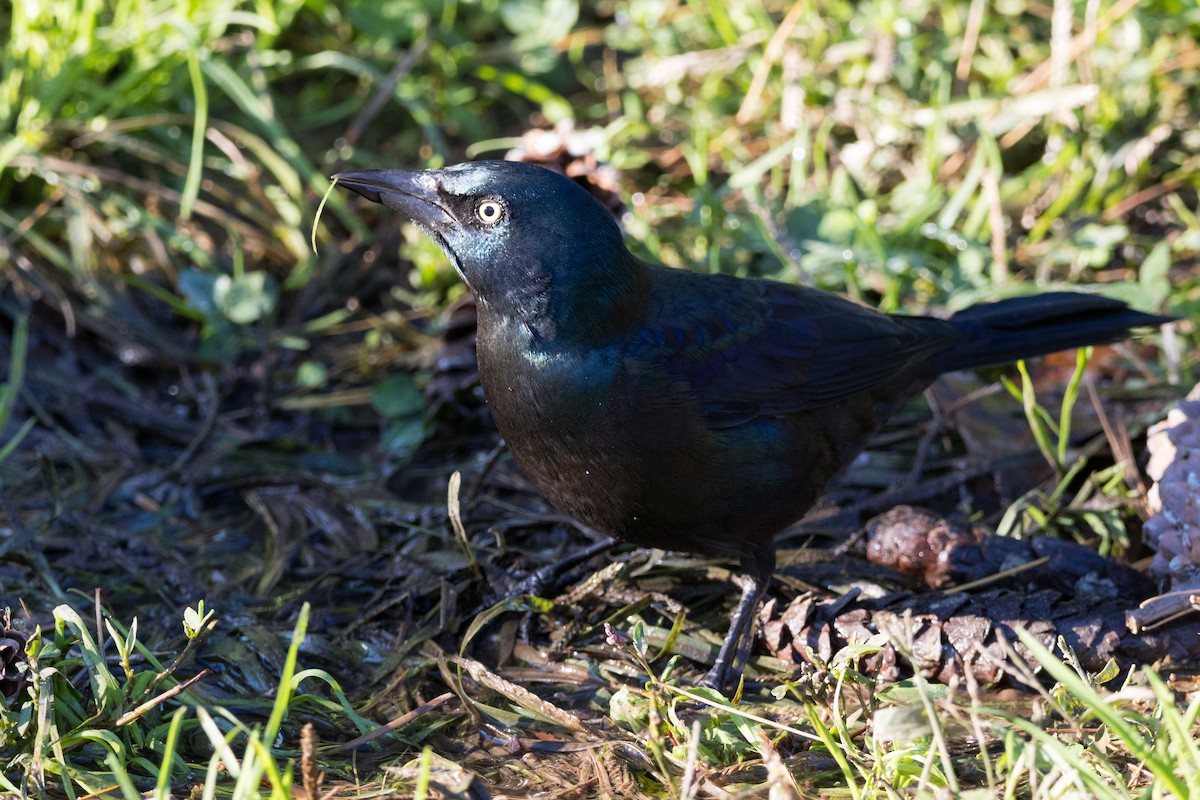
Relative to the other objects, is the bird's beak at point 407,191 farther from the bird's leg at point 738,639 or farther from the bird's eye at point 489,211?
the bird's leg at point 738,639

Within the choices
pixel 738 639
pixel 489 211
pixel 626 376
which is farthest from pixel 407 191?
pixel 738 639

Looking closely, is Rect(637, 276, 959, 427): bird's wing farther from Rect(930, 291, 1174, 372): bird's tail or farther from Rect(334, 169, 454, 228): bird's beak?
Rect(334, 169, 454, 228): bird's beak

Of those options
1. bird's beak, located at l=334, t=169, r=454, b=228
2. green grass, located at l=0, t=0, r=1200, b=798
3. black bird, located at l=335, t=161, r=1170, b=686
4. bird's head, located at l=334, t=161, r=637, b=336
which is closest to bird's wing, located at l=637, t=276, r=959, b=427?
black bird, located at l=335, t=161, r=1170, b=686

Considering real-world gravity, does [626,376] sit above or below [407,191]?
below

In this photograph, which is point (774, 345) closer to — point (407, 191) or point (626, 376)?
point (626, 376)

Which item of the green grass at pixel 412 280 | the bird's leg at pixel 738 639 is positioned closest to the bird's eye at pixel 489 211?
the green grass at pixel 412 280

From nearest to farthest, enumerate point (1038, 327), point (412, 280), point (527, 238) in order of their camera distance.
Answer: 1. point (527, 238)
2. point (1038, 327)
3. point (412, 280)

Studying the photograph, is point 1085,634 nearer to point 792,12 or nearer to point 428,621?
point 428,621
